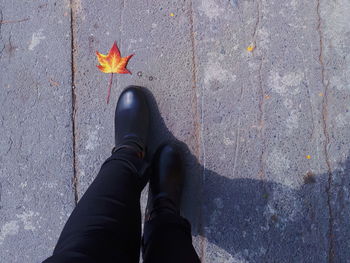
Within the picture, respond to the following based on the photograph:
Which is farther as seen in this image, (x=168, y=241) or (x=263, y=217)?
(x=263, y=217)

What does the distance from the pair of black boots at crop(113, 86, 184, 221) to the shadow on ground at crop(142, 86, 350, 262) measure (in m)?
0.11

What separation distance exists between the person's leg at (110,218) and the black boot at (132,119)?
0.05 meters

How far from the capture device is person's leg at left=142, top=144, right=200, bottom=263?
1.22 meters

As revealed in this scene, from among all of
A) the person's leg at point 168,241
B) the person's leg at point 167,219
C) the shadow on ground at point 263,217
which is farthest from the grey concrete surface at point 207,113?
the person's leg at point 168,241

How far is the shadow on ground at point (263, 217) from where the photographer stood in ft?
5.42

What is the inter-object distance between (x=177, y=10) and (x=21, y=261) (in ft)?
5.72

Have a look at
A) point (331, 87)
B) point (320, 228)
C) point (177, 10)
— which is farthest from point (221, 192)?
point (177, 10)

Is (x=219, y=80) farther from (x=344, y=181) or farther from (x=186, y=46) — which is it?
(x=344, y=181)

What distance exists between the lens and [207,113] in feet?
5.72

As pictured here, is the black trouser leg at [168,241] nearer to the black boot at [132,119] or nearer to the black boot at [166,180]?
the black boot at [166,180]

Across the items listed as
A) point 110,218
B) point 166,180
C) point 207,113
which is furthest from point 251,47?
point 110,218

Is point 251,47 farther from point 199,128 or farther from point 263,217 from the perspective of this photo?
point 263,217

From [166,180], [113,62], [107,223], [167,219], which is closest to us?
[107,223]

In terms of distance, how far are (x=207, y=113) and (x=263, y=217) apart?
0.66m
